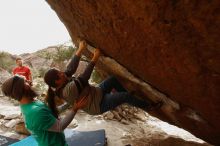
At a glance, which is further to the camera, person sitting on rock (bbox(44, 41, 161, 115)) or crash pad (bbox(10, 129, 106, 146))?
crash pad (bbox(10, 129, 106, 146))

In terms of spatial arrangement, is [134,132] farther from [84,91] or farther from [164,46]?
[164,46]

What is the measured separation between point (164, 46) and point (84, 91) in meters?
1.52

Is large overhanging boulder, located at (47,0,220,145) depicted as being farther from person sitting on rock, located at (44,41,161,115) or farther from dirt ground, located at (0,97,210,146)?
dirt ground, located at (0,97,210,146)

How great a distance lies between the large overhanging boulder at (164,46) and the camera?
9.50ft

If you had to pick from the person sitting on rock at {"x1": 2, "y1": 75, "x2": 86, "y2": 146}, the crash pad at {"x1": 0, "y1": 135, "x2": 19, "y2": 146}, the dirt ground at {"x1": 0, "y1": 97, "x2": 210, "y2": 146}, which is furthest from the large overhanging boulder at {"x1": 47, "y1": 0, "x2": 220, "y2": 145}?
the crash pad at {"x1": 0, "y1": 135, "x2": 19, "y2": 146}

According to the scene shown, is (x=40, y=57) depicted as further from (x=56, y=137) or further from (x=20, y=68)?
(x=56, y=137)

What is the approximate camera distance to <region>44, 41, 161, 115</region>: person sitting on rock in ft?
13.7

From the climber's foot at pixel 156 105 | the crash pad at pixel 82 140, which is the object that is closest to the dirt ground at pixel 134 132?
the crash pad at pixel 82 140

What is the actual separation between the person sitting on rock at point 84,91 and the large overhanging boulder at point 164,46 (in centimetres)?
30

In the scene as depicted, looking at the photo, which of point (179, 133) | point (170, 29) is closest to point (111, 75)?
point (170, 29)

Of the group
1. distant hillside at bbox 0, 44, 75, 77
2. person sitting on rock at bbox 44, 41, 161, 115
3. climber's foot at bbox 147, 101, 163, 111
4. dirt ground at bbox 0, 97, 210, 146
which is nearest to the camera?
person sitting on rock at bbox 44, 41, 161, 115

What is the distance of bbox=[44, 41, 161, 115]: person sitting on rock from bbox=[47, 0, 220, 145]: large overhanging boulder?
30 cm

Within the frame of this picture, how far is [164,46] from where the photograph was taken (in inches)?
134

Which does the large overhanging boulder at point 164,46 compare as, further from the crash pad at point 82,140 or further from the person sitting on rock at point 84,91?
the crash pad at point 82,140
